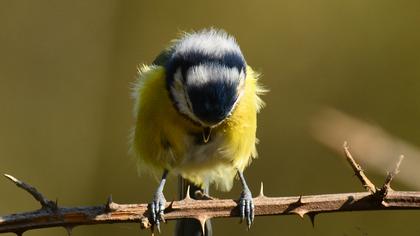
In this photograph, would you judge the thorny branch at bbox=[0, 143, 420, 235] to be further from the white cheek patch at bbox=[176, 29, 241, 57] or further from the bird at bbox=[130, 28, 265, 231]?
the white cheek patch at bbox=[176, 29, 241, 57]

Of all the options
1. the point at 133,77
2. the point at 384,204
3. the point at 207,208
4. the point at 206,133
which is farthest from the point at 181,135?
the point at 133,77

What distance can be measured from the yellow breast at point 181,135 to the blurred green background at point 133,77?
129 cm

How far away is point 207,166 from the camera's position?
9.43 ft

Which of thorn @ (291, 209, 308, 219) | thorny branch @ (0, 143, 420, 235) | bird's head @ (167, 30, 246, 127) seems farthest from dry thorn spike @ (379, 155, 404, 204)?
bird's head @ (167, 30, 246, 127)

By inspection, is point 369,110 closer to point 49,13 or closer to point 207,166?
point 207,166

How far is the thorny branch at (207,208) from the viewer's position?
6.20ft

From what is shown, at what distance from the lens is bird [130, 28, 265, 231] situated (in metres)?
2.52

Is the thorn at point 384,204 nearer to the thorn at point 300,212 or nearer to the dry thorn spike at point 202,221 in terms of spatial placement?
the thorn at point 300,212

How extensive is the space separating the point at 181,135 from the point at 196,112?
0.20 metres

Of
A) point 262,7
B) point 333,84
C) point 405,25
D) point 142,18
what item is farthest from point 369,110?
point 142,18

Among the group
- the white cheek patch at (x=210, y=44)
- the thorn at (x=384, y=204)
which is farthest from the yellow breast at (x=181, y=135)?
the thorn at (x=384, y=204)

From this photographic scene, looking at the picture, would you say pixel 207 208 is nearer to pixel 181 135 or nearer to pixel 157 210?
pixel 157 210

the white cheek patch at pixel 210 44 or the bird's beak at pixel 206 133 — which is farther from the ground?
the white cheek patch at pixel 210 44

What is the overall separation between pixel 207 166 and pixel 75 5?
1.90m
